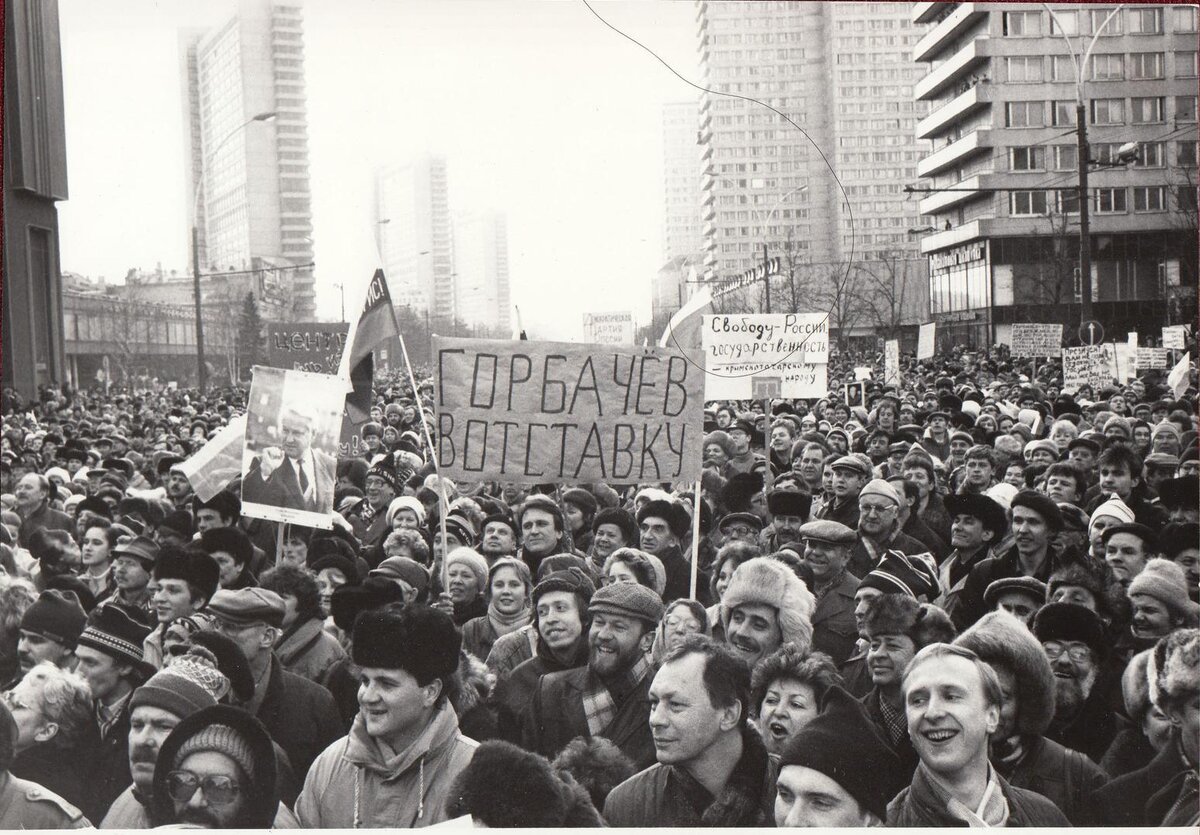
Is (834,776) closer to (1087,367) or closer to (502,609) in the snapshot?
(502,609)

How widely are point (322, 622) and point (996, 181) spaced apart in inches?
2068

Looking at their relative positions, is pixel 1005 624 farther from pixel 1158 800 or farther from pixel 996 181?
pixel 996 181

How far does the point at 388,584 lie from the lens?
5410mm

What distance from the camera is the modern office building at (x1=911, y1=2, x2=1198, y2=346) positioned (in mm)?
39562

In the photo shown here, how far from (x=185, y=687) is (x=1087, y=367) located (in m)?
13.1

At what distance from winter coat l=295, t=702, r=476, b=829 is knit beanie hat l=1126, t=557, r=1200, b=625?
112 inches

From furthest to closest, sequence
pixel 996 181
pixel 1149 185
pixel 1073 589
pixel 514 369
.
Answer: pixel 996 181 < pixel 1149 185 < pixel 514 369 < pixel 1073 589

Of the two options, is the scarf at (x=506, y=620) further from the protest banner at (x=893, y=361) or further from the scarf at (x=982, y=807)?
the protest banner at (x=893, y=361)

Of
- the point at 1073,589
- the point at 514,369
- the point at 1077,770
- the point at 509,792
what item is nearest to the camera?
the point at 509,792

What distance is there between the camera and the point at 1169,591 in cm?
514

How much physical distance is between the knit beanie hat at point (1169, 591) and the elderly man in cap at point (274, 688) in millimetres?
3342

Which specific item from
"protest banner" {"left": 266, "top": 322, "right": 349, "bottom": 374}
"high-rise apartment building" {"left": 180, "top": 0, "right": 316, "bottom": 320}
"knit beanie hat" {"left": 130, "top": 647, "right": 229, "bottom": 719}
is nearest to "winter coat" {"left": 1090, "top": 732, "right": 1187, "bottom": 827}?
"knit beanie hat" {"left": 130, "top": 647, "right": 229, "bottom": 719}

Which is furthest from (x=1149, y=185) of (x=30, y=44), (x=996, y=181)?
(x=30, y=44)

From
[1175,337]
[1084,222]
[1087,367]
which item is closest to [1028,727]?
[1087,367]
